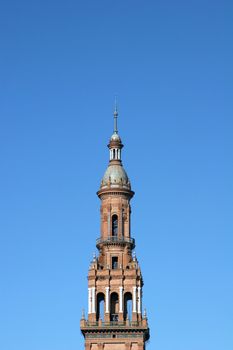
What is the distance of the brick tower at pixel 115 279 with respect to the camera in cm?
13900

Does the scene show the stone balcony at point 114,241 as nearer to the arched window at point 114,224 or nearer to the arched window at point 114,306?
the arched window at point 114,224

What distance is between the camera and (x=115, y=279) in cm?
14262

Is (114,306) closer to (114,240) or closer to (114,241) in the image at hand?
(114,241)

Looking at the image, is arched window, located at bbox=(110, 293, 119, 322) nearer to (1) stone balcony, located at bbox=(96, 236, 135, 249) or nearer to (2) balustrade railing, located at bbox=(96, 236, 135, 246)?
(1) stone balcony, located at bbox=(96, 236, 135, 249)

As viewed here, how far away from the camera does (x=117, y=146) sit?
152 meters

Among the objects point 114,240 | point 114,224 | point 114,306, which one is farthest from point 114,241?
point 114,306

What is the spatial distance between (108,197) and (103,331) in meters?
19.5

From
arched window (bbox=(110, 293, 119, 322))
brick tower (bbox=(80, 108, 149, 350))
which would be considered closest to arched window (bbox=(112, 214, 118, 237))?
brick tower (bbox=(80, 108, 149, 350))

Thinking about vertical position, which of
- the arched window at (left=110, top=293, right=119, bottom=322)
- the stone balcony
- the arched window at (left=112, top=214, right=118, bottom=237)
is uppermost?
the arched window at (left=112, top=214, right=118, bottom=237)

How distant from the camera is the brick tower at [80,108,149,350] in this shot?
456 ft

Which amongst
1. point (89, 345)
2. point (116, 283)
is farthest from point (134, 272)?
point (89, 345)

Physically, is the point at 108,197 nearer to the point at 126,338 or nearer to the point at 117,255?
the point at 117,255

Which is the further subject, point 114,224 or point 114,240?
point 114,224

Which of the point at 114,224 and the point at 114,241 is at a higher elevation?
the point at 114,224
